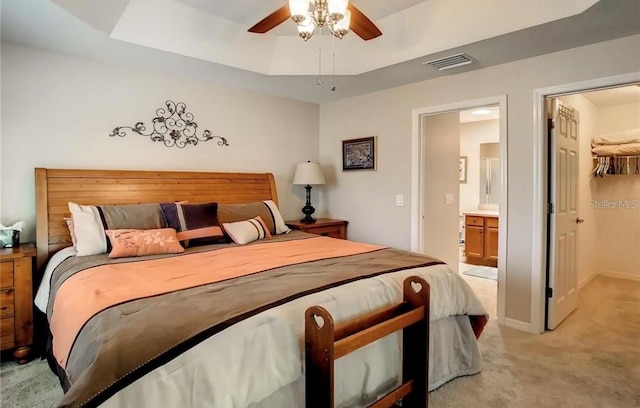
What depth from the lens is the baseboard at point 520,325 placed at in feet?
10.0

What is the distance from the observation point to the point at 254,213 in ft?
11.6

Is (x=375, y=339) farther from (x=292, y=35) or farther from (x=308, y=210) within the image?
(x=308, y=210)

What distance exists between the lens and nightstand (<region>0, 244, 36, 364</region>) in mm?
2398

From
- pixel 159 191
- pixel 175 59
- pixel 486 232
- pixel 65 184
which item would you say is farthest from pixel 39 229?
pixel 486 232

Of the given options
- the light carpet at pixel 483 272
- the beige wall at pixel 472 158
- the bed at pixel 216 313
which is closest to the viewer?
the bed at pixel 216 313

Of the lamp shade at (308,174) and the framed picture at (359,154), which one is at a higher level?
the framed picture at (359,154)

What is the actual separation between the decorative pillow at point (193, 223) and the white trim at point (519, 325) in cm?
255

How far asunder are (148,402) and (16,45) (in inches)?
118

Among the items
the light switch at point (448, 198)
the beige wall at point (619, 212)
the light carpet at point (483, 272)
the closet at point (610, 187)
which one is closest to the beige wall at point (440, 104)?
the light switch at point (448, 198)

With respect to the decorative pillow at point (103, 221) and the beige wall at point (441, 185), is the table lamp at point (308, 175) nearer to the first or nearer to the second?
the beige wall at point (441, 185)

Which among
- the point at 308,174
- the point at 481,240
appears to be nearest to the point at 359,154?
the point at 308,174

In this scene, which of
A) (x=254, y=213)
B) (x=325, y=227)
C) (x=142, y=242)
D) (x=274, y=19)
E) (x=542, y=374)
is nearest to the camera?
(x=274, y=19)

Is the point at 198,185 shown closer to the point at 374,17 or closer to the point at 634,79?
the point at 374,17

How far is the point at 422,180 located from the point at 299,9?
2387mm
